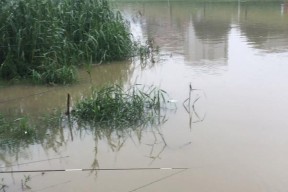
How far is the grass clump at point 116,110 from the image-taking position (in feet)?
16.0

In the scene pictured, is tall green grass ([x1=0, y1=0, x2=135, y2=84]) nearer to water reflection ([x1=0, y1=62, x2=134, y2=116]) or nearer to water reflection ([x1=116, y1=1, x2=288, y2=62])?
water reflection ([x1=0, y1=62, x2=134, y2=116])

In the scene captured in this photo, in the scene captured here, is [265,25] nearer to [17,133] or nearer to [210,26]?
[210,26]

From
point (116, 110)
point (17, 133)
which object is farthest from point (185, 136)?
point (17, 133)

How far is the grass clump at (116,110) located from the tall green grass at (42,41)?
1.51 meters

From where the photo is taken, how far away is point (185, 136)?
4.50 meters

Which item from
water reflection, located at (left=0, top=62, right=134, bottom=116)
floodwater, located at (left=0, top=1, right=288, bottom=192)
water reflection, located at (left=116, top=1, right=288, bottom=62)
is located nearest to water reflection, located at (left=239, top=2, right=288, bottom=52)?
water reflection, located at (left=116, top=1, right=288, bottom=62)

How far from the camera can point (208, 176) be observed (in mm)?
3660

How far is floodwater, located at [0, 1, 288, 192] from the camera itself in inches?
143

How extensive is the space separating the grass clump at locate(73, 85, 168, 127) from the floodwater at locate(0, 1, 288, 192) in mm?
201

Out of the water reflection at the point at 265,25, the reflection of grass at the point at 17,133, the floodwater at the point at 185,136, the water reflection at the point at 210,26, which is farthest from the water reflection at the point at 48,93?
the water reflection at the point at 265,25

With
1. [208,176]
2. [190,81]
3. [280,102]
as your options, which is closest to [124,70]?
[190,81]

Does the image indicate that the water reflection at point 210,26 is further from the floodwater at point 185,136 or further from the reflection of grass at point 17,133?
the reflection of grass at point 17,133

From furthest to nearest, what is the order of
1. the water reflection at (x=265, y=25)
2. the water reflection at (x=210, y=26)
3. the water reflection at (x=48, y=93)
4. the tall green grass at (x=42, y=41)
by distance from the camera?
the water reflection at (x=265, y=25), the water reflection at (x=210, y=26), the tall green grass at (x=42, y=41), the water reflection at (x=48, y=93)

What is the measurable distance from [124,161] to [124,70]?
12.0ft
